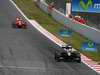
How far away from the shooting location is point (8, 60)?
27438mm

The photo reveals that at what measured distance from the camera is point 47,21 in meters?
54.7

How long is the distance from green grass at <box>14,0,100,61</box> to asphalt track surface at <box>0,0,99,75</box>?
2342mm

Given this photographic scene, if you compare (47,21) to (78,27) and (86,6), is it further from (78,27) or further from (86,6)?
(78,27)

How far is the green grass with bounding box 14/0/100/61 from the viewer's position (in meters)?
37.4

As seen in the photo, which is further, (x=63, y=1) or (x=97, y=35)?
(x=63, y=1)

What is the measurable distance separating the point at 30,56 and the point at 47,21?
82.8ft

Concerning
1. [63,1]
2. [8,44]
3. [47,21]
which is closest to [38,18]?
[47,21]

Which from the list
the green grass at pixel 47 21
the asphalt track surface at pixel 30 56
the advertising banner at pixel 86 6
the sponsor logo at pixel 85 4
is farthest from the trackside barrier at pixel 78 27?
the asphalt track surface at pixel 30 56

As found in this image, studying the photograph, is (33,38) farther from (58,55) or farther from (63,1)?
(63,1)

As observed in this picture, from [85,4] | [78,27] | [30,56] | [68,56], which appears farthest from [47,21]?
[68,56]

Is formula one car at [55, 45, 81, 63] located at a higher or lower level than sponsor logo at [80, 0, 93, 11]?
higher

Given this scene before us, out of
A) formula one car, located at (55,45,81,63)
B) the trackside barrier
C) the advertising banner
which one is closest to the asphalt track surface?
formula one car, located at (55,45,81,63)

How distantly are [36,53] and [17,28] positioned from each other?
50.0 ft

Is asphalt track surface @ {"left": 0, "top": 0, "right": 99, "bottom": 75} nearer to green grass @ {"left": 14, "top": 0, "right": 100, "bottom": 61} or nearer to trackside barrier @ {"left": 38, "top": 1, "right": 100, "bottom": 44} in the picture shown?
green grass @ {"left": 14, "top": 0, "right": 100, "bottom": 61}
